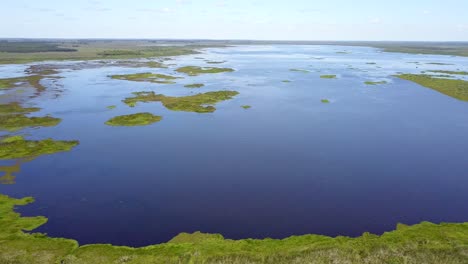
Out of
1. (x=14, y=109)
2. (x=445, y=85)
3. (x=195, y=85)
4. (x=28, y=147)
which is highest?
(x=445, y=85)

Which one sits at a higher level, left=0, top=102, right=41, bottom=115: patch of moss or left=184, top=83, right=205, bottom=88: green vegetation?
left=184, top=83, right=205, bottom=88: green vegetation

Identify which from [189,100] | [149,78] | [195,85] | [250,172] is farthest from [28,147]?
[149,78]

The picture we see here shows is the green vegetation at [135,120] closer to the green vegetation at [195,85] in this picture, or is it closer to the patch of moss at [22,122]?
the patch of moss at [22,122]

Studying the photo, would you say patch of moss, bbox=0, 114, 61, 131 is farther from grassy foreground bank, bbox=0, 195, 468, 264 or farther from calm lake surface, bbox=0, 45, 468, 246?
grassy foreground bank, bbox=0, 195, 468, 264

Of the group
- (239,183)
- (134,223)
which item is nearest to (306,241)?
(239,183)

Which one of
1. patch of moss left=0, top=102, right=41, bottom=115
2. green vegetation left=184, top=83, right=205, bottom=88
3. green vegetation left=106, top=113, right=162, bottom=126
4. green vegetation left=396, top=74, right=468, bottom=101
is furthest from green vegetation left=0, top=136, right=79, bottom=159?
green vegetation left=396, top=74, right=468, bottom=101

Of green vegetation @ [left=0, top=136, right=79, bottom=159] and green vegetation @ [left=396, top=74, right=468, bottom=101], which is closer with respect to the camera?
green vegetation @ [left=0, top=136, right=79, bottom=159]

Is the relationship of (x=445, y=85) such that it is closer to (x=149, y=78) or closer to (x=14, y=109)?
(x=149, y=78)

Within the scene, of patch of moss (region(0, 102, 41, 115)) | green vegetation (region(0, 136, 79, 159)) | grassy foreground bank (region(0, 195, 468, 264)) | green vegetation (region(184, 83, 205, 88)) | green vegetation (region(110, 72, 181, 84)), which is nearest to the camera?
grassy foreground bank (region(0, 195, 468, 264))
